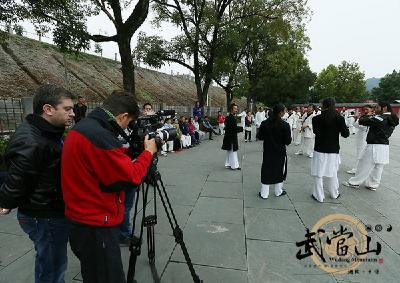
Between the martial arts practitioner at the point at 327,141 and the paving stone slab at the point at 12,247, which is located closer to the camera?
the paving stone slab at the point at 12,247

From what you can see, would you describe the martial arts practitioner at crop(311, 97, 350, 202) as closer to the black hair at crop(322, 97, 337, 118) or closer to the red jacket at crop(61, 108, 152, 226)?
the black hair at crop(322, 97, 337, 118)

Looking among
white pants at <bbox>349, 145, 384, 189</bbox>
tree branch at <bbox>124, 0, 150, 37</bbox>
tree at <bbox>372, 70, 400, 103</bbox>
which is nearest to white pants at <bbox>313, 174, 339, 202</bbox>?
white pants at <bbox>349, 145, 384, 189</bbox>

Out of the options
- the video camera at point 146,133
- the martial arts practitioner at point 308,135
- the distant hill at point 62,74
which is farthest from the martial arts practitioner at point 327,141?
the distant hill at point 62,74

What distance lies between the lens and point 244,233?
388cm

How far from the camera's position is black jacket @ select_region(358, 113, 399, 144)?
5605mm

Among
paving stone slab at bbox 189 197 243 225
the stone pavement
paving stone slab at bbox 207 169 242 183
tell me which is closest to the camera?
the stone pavement

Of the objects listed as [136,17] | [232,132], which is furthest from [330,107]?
[136,17]

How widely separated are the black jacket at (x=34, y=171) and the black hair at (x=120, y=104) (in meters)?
0.48

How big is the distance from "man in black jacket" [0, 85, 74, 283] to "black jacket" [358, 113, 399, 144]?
6021 millimetres

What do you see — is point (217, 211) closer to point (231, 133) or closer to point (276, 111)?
point (276, 111)

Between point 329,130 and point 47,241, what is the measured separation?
189 inches

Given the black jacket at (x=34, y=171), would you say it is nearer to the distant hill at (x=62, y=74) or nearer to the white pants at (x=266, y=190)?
the white pants at (x=266, y=190)

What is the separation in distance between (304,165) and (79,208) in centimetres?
800

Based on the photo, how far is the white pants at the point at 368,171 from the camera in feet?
19.2
